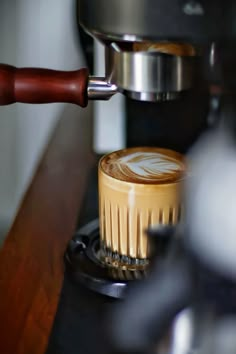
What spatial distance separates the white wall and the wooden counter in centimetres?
9

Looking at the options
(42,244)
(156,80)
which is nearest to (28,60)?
(42,244)

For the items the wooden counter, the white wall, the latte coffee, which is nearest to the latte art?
the latte coffee

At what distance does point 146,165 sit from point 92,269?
4.2 inches

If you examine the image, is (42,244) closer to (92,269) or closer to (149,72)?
(92,269)

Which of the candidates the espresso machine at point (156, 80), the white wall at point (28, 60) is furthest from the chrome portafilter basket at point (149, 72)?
the white wall at point (28, 60)

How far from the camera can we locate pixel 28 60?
1.04m

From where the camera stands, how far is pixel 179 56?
1.77 ft

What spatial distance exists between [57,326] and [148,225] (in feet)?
0.38

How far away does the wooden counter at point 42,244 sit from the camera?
22.8 inches

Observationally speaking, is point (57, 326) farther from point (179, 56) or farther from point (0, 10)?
point (0, 10)

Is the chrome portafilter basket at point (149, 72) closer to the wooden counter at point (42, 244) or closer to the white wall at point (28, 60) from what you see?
the wooden counter at point (42, 244)

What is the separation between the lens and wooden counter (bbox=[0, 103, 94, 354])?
58 centimetres

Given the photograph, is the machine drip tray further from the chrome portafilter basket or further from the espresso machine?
the chrome portafilter basket

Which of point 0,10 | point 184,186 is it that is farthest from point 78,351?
point 0,10
